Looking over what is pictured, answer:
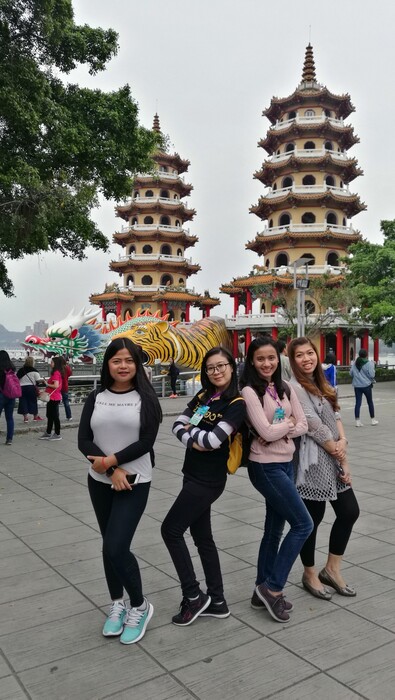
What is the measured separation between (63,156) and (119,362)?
8623 millimetres

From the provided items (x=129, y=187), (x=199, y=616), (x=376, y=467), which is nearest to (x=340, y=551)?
(x=199, y=616)

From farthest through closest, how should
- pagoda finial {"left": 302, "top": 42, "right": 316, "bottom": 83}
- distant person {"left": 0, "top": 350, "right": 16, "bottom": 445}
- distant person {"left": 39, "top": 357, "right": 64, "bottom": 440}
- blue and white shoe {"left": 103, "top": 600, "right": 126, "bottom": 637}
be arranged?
pagoda finial {"left": 302, "top": 42, "right": 316, "bottom": 83} < distant person {"left": 39, "top": 357, "right": 64, "bottom": 440} < distant person {"left": 0, "top": 350, "right": 16, "bottom": 445} < blue and white shoe {"left": 103, "top": 600, "right": 126, "bottom": 637}

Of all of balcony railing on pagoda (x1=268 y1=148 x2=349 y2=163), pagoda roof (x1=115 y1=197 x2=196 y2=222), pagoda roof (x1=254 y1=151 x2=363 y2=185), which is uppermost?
balcony railing on pagoda (x1=268 y1=148 x2=349 y2=163)

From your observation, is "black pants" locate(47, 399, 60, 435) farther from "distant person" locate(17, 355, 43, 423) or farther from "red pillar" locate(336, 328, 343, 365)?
"red pillar" locate(336, 328, 343, 365)

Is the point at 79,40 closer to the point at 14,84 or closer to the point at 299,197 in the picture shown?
the point at 14,84

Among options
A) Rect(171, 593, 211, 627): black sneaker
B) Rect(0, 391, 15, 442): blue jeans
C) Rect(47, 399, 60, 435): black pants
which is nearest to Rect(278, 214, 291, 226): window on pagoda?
Rect(47, 399, 60, 435): black pants

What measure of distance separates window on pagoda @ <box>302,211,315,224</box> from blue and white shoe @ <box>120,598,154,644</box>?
3481 centimetres

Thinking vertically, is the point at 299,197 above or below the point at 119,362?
above

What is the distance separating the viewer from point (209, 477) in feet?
10.1

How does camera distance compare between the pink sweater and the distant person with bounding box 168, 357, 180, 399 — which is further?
the distant person with bounding box 168, 357, 180, 399

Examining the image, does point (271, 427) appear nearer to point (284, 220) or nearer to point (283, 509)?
point (283, 509)

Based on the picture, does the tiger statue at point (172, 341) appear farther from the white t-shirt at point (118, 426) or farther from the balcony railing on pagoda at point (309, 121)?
the balcony railing on pagoda at point (309, 121)

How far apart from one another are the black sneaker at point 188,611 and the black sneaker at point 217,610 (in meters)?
0.05

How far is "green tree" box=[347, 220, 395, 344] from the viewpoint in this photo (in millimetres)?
22844
